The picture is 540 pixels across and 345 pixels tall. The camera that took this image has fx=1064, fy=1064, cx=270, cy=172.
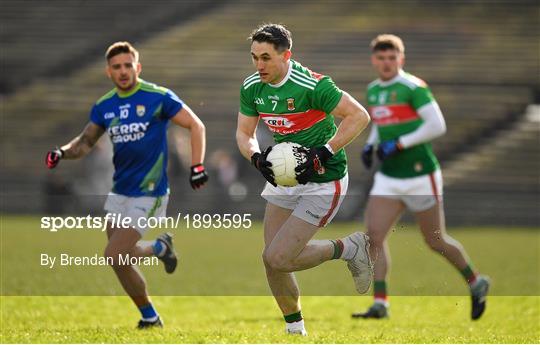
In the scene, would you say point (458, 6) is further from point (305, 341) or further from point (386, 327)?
point (305, 341)

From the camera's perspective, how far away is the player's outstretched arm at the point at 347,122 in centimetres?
701

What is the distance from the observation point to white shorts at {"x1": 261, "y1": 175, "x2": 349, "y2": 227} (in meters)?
7.23

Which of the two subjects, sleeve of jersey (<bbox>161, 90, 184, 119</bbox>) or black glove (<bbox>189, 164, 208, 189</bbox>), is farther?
sleeve of jersey (<bbox>161, 90, 184, 119</bbox>)

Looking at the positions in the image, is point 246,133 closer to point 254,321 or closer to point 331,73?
point 254,321

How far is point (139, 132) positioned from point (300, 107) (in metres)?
1.74

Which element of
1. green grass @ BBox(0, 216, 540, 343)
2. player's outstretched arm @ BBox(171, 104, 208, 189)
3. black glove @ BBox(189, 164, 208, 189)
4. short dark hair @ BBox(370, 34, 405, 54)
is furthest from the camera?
short dark hair @ BBox(370, 34, 405, 54)

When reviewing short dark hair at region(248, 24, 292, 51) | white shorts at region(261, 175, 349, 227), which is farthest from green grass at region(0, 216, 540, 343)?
short dark hair at region(248, 24, 292, 51)

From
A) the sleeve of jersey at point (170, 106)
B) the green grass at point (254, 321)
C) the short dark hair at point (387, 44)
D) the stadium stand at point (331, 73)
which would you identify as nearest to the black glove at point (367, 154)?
the short dark hair at point (387, 44)

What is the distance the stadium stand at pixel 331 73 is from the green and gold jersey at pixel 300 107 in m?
15.5

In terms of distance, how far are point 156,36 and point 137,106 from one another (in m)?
22.8

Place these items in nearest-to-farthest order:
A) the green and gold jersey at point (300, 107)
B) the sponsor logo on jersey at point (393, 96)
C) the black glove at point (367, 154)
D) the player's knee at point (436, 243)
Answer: the green and gold jersey at point (300, 107)
the player's knee at point (436, 243)
the sponsor logo on jersey at point (393, 96)
the black glove at point (367, 154)

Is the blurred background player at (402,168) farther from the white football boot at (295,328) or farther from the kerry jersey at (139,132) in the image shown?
the kerry jersey at (139,132)

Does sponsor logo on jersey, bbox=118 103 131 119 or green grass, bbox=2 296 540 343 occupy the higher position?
sponsor logo on jersey, bbox=118 103 131 119

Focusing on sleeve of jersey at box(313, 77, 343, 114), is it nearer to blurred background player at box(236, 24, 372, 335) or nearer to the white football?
blurred background player at box(236, 24, 372, 335)
